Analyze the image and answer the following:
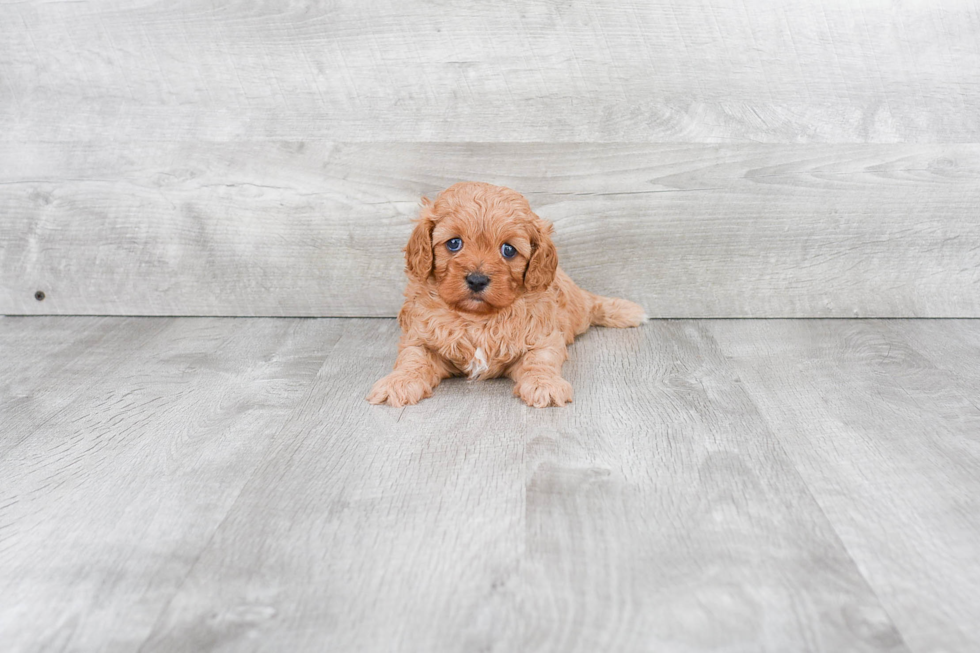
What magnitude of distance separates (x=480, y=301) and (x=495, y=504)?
0.59m

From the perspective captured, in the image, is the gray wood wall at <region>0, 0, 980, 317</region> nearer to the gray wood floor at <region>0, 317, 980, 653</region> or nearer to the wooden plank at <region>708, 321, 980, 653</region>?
the wooden plank at <region>708, 321, 980, 653</region>

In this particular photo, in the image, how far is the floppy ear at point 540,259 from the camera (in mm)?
2057

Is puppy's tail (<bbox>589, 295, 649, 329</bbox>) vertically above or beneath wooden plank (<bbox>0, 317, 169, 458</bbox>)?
beneath

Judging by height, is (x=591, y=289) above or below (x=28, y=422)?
below

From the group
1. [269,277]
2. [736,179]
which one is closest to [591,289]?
[736,179]

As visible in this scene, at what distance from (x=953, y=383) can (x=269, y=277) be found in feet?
6.57

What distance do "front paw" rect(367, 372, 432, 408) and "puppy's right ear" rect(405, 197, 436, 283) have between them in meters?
0.26

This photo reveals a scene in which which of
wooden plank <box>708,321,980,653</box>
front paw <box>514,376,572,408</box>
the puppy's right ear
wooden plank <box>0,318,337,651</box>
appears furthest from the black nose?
wooden plank <box>708,321,980,653</box>

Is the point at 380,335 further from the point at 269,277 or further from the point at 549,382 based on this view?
the point at 549,382

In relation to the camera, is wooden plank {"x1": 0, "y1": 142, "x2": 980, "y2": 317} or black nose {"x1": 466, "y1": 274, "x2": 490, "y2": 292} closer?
black nose {"x1": 466, "y1": 274, "x2": 490, "y2": 292}

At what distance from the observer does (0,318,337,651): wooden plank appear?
1293 mm

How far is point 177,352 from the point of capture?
2453mm

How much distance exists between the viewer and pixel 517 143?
261cm

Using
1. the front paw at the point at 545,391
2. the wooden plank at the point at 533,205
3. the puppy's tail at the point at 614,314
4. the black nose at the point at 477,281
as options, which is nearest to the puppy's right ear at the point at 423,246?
the black nose at the point at 477,281
